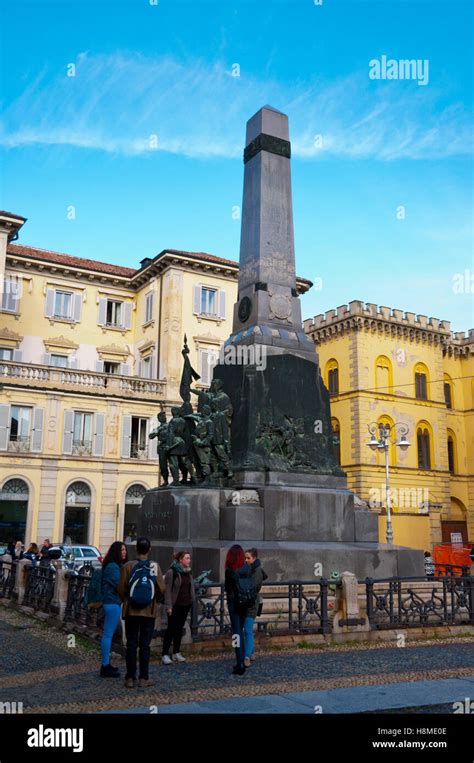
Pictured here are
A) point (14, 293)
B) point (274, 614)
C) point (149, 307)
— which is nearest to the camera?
point (274, 614)

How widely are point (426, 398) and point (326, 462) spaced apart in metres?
38.7

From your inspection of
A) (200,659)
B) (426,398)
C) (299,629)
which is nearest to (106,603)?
(200,659)

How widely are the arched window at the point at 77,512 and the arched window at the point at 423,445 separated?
77.7 feet

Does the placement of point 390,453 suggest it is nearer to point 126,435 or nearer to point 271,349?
point 126,435

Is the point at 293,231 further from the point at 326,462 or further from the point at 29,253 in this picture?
the point at 29,253

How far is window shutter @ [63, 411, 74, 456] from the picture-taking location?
125 ft

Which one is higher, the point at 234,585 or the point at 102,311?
the point at 102,311

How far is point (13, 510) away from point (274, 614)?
2767cm

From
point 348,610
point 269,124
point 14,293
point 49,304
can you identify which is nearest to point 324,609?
point 348,610

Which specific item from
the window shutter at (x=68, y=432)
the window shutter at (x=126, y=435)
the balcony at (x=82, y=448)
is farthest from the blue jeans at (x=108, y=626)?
the window shutter at (x=126, y=435)

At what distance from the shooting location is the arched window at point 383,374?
49906 millimetres

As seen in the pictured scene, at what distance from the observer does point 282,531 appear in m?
13.2

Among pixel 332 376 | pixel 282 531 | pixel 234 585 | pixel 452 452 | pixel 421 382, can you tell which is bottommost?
pixel 234 585

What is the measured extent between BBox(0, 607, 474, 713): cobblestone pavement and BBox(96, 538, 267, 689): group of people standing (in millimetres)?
237
